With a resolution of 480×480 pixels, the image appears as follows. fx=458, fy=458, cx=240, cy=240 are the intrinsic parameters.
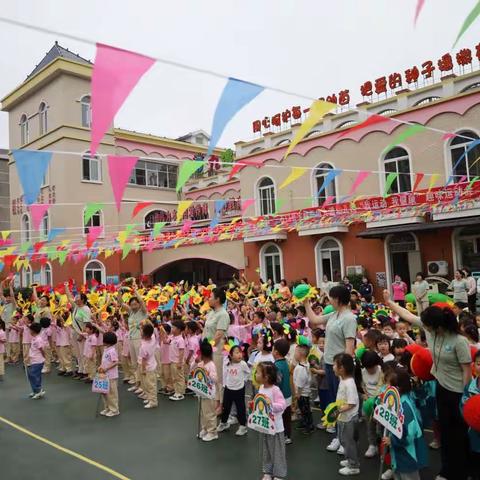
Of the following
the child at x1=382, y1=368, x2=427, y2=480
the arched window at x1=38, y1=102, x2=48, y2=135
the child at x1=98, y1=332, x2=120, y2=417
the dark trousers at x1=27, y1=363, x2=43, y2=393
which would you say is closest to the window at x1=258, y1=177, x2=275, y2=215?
the arched window at x1=38, y1=102, x2=48, y2=135

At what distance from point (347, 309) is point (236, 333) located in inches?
142

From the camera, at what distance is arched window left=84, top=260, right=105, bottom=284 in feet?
77.1

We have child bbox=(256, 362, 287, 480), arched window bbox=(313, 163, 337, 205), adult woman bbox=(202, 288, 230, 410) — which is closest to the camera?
child bbox=(256, 362, 287, 480)

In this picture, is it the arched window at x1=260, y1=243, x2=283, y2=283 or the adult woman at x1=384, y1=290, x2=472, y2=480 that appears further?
the arched window at x1=260, y1=243, x2=283, y2=283

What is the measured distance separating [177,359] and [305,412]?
2.54m

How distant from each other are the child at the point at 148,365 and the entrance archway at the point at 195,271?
18.1 meters

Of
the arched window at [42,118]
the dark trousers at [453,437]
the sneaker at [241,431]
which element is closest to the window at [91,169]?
the arched window at [42,118]

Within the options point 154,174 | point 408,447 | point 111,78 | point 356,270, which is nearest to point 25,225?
point 154,174

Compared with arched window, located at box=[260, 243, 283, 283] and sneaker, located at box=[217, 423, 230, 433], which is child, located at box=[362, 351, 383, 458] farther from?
arched window, located at box=[260, 243, 283, 283]

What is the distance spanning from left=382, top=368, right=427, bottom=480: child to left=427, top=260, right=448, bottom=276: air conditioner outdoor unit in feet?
39.3

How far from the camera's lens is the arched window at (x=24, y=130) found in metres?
25.7

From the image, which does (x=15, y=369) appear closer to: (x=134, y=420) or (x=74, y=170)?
(x=134, y=420)

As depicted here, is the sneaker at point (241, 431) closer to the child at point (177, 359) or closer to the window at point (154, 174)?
the child at point (177, 359)

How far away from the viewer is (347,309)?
479 cm
